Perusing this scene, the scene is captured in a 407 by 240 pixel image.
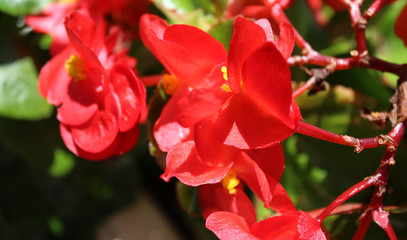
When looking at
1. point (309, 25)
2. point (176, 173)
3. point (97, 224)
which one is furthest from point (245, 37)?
point (97, 224)

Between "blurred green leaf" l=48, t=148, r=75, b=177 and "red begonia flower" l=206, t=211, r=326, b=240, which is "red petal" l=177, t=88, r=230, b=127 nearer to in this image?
"red begonia flower" l=206, t=211, r=326, b=240

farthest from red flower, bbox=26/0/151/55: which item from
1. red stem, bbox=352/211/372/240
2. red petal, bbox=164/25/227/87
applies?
red stem, bbox=352/211/372/240

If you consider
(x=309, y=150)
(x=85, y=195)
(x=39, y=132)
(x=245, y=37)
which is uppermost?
(x=245, y=37)

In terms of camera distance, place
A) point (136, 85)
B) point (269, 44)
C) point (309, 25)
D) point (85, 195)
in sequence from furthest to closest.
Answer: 1. point (85, 195)
2. point (309, 25)
3. point (136, 85)
4. point (269, 44)

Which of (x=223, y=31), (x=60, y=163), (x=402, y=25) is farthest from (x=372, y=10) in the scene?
(x=60, y=163)

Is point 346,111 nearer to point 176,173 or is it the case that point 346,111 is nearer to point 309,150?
point 309,150

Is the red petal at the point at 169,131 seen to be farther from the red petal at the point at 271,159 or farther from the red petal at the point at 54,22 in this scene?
the red petal at the point at 54,22

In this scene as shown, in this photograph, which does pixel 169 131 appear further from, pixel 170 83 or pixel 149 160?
pixel 149 160
